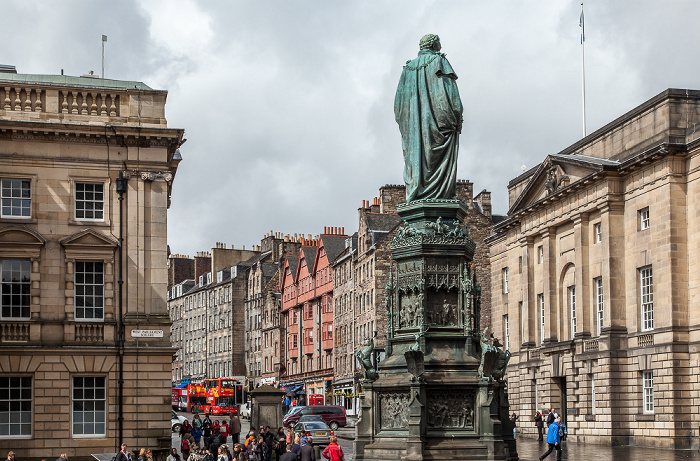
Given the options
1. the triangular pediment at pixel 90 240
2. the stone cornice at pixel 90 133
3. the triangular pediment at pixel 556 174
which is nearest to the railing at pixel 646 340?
the triangular pediment at pixel 556 174

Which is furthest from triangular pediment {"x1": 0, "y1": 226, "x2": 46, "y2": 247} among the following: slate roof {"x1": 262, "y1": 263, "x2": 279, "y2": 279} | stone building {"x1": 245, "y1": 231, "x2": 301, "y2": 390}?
slate roof {"x1": 262, "y1": 263, "x2": 279, "y2": 279}

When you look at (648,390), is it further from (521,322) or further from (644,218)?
(521,322)

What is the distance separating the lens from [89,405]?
34.9m

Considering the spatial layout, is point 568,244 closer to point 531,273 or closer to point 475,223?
point 531,273

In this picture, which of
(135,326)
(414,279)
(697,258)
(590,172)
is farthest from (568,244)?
(414,279)

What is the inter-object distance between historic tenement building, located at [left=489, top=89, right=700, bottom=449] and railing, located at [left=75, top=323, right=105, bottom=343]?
77.0ft

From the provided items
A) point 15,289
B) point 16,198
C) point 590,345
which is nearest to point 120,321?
point 15,289

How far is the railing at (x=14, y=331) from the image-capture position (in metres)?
34.4

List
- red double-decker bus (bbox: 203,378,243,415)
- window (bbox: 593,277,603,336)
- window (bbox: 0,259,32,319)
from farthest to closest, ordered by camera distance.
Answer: red double-decker bus (bbox: 203,378,243,415) < window (bbox: 593,277,603,336) < window (bbox: 0,259,32,319)

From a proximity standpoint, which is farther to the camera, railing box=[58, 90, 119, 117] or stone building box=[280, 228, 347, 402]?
stone building box=[280, 228, 347, 402]

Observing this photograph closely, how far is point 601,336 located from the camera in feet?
164

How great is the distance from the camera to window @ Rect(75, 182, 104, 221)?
36062mm

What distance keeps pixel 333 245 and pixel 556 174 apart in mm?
43524

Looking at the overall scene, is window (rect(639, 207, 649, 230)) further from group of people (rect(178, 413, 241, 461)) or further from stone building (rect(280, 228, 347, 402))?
stone building (rect(280, 228, 347, 402))
